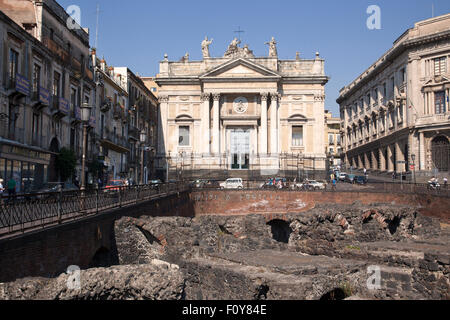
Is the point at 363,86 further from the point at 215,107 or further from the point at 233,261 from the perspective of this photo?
the point at 233,261

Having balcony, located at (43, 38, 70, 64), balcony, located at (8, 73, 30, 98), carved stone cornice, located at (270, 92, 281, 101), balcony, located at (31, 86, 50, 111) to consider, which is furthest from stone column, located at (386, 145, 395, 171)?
balcony, located at (8, 73, 30, 98)

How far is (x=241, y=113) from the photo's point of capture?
166ft

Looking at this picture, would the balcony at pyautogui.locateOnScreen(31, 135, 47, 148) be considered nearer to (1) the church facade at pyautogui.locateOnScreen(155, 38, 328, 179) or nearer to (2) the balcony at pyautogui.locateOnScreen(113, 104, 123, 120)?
(2) the balcony at pyautogui.locateOnScreen(113, 104, 123, 120)

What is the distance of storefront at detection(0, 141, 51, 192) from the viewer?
2245cm

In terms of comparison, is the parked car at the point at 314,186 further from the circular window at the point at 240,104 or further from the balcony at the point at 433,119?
the balcony at the point at 433,119

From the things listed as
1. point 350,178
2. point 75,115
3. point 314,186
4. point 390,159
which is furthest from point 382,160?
point 75,115

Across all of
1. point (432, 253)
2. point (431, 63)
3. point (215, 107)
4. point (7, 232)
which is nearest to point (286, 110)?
point (215, 107)

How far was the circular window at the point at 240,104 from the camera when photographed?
50594 millimetres

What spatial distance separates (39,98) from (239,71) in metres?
26.2

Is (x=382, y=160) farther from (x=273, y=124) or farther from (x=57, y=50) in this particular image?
(x=57, y=50)

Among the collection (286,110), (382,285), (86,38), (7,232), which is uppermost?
(86,38)

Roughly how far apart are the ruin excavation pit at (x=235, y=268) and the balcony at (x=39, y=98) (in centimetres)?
1597
